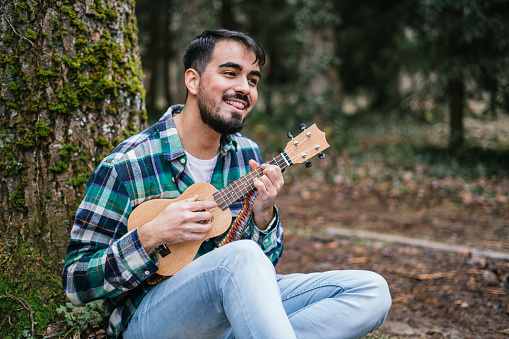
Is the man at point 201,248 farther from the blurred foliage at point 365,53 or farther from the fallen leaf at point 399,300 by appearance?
the blurred foliage at point 365,53

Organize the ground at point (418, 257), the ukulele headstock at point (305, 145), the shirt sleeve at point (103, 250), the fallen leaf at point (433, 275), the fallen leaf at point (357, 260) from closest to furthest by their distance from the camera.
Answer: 1. the shirt sleeve at point (103, 250)
2. the ukulele headstock at point (305, 145)
3. the ground at point (418, 257)
4. the fallen leaf at point (433, 275)
5. the fallen leaf at point (357, 260)

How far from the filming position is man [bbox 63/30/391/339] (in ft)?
6.09

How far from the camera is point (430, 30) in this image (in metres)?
8.07

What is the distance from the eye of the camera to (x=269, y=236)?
7.66 ft

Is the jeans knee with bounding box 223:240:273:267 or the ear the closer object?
the jeans knee with bounding box 223:240:273:267

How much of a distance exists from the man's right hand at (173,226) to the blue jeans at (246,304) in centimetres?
14

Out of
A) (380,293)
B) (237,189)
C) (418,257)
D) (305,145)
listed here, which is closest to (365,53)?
(418,257)

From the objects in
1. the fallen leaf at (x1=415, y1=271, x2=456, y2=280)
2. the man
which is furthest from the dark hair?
the fallen leaf at (x1=415, y1=271, x2=456, y2=280)

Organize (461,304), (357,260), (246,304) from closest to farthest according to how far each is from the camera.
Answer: (246,304) → (461,304) → (357,260)

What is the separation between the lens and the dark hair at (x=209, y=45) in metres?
2.31

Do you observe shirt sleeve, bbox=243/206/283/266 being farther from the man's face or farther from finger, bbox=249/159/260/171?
the man's face

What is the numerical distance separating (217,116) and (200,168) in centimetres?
30

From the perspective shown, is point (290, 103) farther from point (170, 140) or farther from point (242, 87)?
point (170, 140)

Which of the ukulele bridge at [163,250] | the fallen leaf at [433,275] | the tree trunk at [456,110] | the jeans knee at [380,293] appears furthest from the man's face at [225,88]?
the tree trunk at [456,110]
